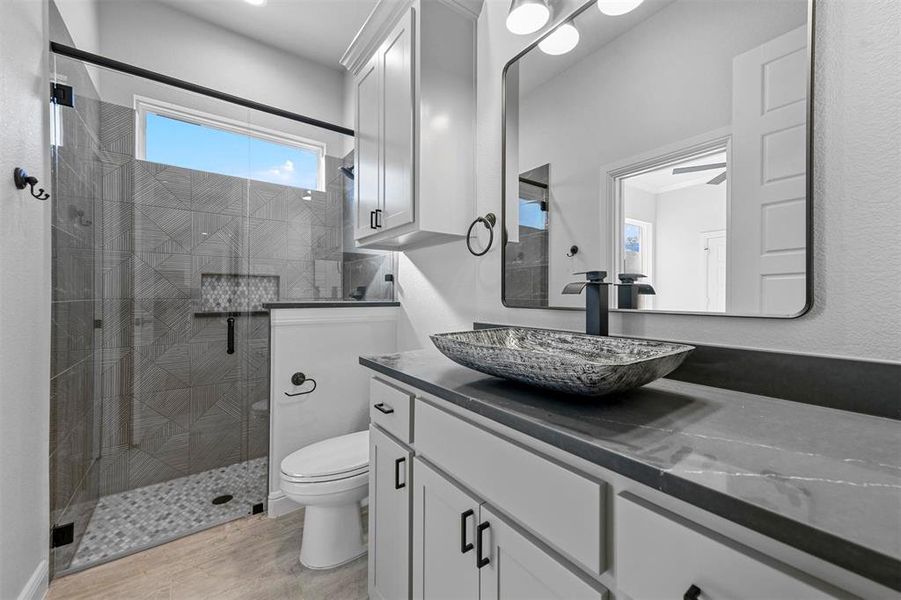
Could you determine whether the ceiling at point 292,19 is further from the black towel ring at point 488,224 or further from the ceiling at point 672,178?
the ceiling at point 672,178

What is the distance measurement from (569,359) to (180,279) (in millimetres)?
2390

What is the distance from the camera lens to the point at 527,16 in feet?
4.59

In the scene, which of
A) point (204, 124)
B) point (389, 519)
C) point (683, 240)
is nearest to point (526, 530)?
point (389, 519)

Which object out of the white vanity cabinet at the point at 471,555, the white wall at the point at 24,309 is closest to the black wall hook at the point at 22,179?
the white wall at the point at 24,309

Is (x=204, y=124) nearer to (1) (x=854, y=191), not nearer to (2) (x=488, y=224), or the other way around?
(2) (x=488, y=224)

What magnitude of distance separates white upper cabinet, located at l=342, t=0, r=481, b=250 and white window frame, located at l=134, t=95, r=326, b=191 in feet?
2.69

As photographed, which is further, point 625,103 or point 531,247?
point 531,247

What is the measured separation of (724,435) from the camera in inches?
25.1

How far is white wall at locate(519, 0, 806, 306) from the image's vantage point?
37.8 inches

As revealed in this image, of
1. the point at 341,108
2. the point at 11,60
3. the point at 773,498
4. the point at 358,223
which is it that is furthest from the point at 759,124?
the point at 341,108

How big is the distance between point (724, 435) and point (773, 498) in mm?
215

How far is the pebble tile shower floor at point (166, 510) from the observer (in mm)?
1747

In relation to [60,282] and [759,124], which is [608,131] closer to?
[759,124]

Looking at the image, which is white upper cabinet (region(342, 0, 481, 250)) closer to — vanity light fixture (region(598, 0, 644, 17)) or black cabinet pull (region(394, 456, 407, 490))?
vanity light fixture (region(598, 0, 644, 17))
